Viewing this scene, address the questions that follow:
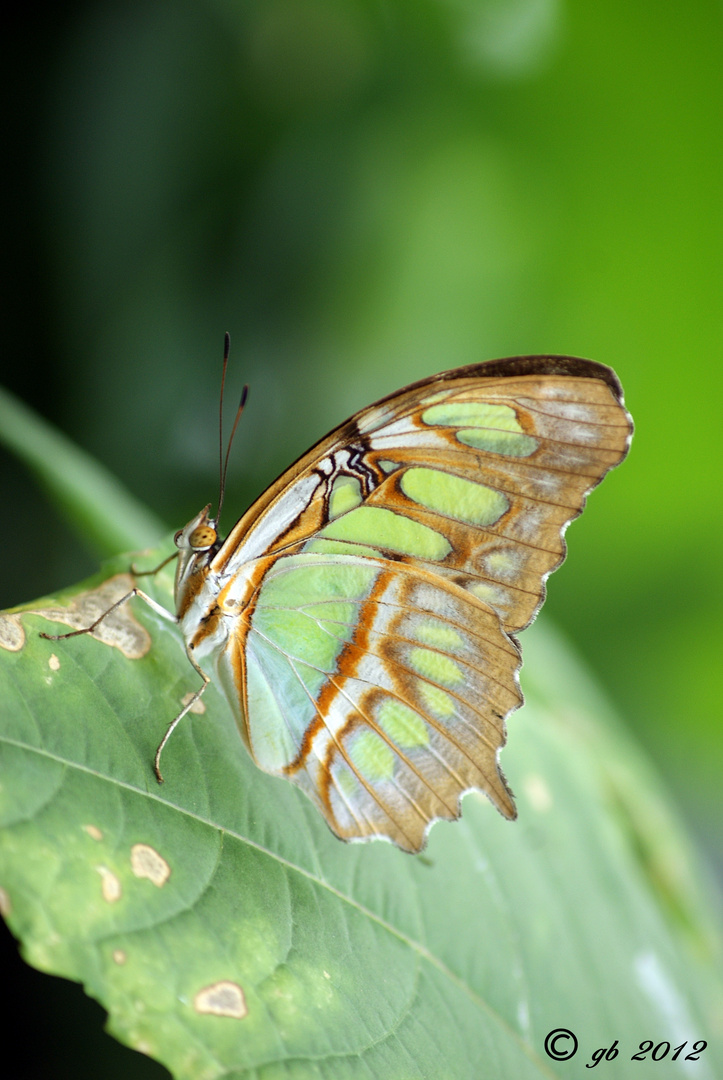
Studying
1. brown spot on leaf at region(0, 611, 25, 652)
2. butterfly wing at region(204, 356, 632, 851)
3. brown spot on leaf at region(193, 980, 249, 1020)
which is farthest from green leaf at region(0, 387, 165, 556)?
brown spot on leaf at region(193, 980, 249, 1020)

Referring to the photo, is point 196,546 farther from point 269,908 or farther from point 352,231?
point 352,231

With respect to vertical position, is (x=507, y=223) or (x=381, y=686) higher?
(x=507, y=223)

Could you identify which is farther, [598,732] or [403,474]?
[598,732]

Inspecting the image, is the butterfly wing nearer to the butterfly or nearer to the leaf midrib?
the butterfly

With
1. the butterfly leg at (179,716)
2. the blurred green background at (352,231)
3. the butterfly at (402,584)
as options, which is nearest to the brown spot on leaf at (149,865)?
the butterfly leg at (179,716)

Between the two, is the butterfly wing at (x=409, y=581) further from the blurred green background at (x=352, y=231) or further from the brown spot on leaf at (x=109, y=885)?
the blurred green background at (x=352, y=231)

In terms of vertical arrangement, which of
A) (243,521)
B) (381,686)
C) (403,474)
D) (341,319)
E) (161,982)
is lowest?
(161,982)

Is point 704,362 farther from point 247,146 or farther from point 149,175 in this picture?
point 149,175

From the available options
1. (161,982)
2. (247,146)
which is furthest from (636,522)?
(161,982)
